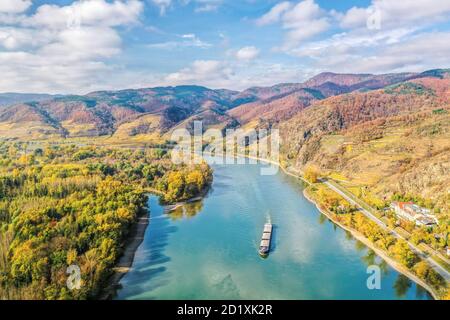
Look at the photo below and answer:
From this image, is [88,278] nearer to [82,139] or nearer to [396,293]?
[396,293]

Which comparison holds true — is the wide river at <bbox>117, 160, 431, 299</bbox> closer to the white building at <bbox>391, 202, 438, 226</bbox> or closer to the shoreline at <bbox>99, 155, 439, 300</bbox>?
the shoreline at <bbox>99, 155, 439, 300</bbox>

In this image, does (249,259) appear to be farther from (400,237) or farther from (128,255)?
(400,237)

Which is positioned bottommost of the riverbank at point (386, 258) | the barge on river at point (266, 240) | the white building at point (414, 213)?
the riverbank at point (386, 258)

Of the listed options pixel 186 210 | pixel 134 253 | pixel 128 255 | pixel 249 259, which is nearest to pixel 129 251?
pixel 134 253

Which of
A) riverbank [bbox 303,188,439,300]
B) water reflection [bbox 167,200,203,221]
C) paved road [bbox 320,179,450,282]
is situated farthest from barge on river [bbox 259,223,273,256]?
paved road [bbox 320,179,450,282]

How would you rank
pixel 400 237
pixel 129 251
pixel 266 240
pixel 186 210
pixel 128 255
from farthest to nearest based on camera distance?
pixel 186 210
pixel 400 237
pixel 266 240
pixel 129 251
pixel 128 255

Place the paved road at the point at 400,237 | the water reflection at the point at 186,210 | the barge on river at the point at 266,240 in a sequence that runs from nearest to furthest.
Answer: the paved road at the point at 400,237 < the barge on river at the point at 266,240 < the water reflection at the point at 186,210

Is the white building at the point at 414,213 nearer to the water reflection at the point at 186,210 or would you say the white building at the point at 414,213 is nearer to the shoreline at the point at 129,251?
the water reflection at the point at 186,210

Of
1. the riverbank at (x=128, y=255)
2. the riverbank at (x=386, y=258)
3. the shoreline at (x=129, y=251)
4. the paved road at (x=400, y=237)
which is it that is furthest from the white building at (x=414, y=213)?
the riverbank at (x=128, y=255)
